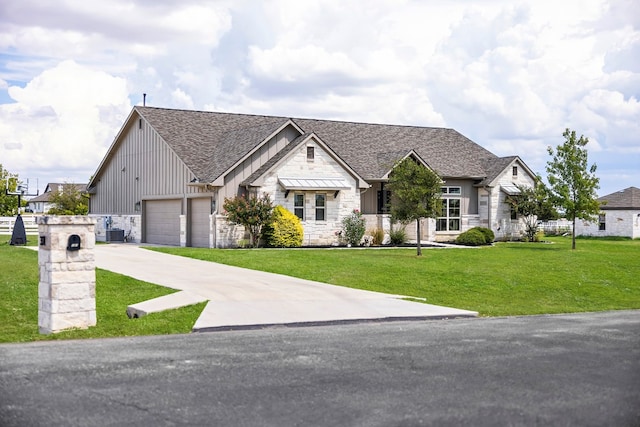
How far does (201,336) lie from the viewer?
485 inches

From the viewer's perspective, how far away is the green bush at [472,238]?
3647cm

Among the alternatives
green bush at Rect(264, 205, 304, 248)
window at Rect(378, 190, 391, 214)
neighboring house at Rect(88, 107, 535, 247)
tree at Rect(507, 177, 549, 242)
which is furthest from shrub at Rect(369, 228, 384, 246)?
tree at Rect(507, 177, 549, 242)

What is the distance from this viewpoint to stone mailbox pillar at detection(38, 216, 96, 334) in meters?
12.6

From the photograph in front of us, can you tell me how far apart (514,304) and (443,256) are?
9.57 meters

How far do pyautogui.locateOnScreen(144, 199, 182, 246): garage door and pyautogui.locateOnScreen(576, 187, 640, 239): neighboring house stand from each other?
2661 cm

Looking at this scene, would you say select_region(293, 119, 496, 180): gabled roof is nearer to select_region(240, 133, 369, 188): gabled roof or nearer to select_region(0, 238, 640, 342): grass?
select_region(240, 133, 369, 188): gabled roof

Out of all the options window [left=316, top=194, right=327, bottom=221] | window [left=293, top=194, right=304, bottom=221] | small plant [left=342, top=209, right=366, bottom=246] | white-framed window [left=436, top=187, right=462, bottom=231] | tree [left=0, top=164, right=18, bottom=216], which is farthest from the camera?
tree [left=0, top=164, right=18, bottom=216]

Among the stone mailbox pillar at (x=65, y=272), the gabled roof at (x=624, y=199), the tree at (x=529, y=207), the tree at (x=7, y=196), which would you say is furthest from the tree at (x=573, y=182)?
the tree at (x=7, y=196)

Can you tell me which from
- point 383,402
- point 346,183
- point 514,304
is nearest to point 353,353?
point 383,402

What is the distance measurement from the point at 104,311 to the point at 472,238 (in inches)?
974

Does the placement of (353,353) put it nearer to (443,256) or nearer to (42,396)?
(42,396)

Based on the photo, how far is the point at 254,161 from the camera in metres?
32.7

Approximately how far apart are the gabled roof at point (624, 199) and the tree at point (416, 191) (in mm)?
25265

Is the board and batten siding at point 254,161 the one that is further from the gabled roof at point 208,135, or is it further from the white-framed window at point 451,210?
the white-framed window at point 451,210
